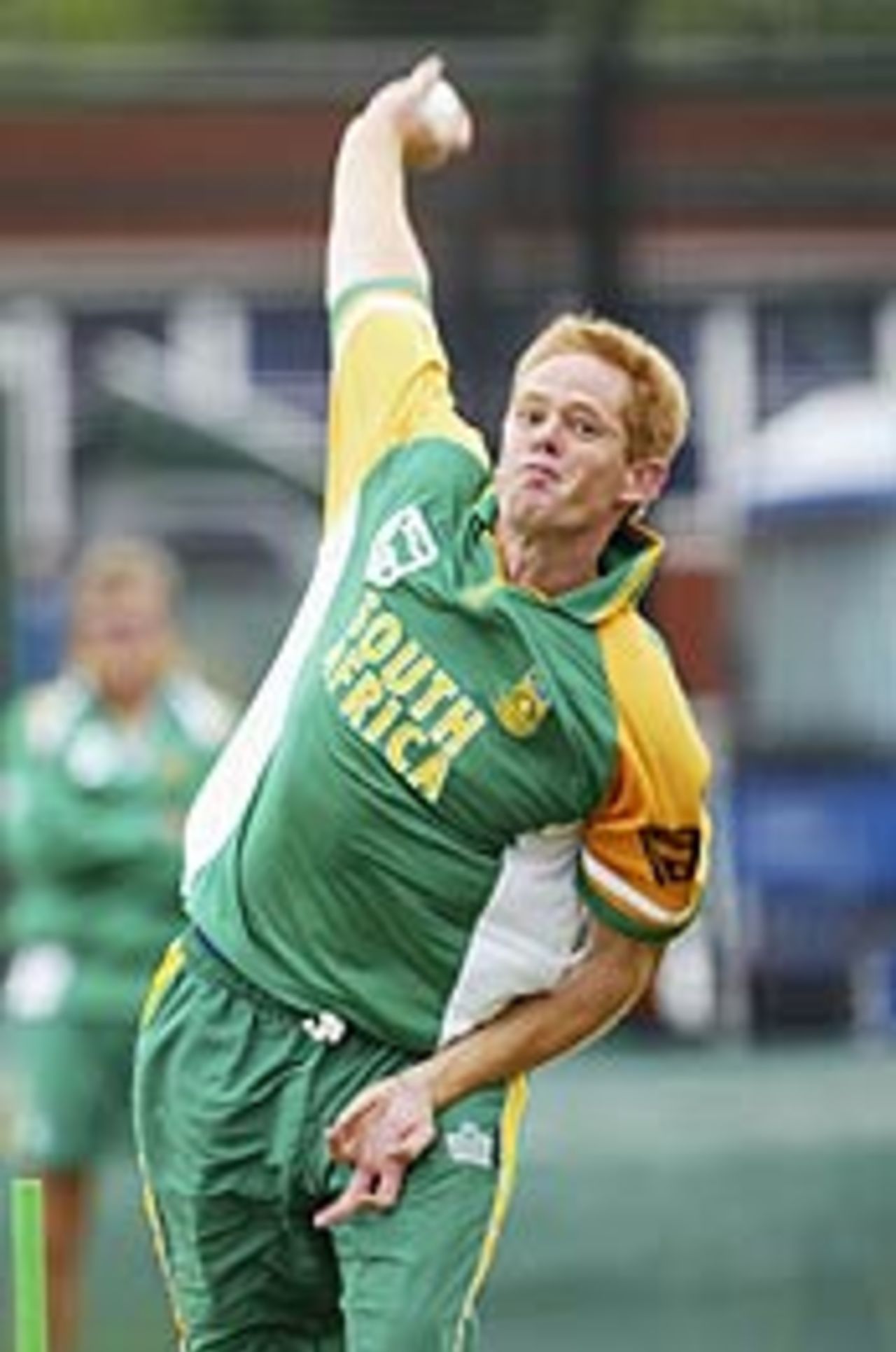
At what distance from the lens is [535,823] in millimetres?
6961

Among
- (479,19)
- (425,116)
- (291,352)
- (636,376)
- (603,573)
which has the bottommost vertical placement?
(603,573)

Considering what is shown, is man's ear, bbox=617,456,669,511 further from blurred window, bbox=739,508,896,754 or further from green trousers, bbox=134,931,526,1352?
blurred window, bbox=739,508,896,754

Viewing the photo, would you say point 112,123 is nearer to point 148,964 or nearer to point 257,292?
point 257,292

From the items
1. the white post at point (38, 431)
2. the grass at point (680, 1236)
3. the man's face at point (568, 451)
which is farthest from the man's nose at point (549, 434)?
the white post at point (38, 431)

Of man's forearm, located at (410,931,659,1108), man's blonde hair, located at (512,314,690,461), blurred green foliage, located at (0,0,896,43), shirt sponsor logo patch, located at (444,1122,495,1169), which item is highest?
blurred green foliage, located at (0,0,896,43)

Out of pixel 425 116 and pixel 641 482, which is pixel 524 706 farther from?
pixel 425 116

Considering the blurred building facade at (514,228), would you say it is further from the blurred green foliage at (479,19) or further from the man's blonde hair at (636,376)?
the man's blonde hair at (636,376)

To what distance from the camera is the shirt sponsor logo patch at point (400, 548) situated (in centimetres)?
701

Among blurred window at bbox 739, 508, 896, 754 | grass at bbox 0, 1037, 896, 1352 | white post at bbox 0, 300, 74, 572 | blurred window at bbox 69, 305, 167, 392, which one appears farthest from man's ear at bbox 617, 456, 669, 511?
blurred window at bbox 69, 305, 167, 392

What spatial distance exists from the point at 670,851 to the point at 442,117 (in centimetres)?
113

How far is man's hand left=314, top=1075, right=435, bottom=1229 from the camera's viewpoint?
6.95 metres

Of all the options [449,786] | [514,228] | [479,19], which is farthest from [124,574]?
[479,19]

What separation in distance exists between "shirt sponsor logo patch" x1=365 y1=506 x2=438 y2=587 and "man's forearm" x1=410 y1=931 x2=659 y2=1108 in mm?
504

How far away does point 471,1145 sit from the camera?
708 centimetres
